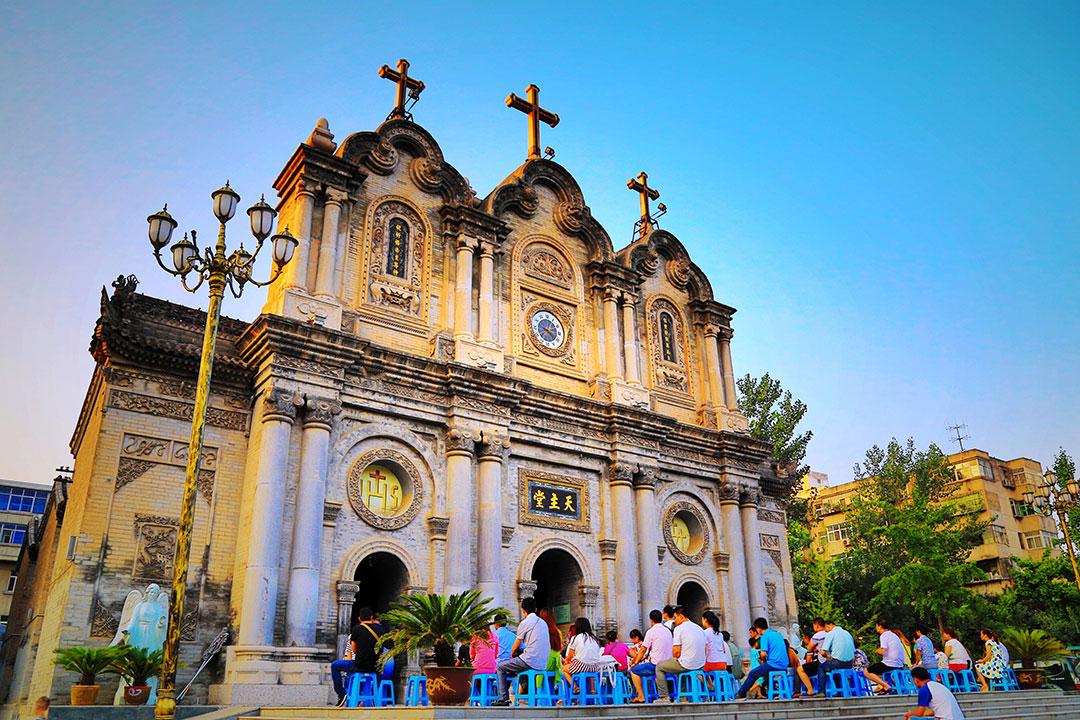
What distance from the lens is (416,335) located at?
20.3 m

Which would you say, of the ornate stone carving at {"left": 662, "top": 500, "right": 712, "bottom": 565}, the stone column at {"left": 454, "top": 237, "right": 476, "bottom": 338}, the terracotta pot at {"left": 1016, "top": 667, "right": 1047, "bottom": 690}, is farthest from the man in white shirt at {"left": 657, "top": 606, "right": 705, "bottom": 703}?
the ornate stone carving at {"left": 662, "top": 500, "right": 712, "bottom": 565}

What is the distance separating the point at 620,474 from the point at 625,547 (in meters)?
1.94

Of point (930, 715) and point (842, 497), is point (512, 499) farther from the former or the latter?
point (842, 497)

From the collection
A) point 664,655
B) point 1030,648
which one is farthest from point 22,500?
point 1030,648

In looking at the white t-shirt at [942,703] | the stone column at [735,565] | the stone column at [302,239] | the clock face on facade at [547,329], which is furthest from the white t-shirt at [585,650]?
the stone column at [735,565]

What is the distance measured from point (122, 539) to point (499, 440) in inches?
328

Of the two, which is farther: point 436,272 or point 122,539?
point 436,272

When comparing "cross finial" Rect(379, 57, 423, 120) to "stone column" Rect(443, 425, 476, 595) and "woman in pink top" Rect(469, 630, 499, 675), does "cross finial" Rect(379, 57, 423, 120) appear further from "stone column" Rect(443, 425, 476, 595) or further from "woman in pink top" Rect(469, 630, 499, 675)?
"woman in pink top" Rect(469, 630, 499, 675)

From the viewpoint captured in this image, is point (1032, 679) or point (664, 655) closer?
point (664, 655)

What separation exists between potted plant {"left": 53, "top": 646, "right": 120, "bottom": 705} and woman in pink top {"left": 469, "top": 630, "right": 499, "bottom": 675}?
662 centimetres

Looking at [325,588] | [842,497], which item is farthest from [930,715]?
[842,497]

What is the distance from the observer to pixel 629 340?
24.5 meters

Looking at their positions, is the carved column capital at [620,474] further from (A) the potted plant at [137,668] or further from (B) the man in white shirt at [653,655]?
(A) the potted plant at [137,668]

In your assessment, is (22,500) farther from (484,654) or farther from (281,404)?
(484,654)
